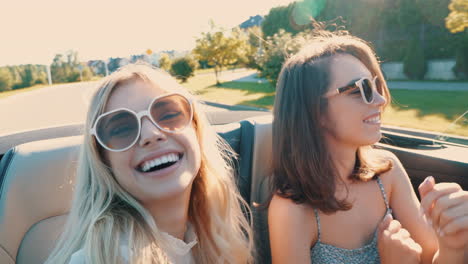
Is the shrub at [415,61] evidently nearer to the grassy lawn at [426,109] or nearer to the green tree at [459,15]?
the grassy lawn at [426,109]

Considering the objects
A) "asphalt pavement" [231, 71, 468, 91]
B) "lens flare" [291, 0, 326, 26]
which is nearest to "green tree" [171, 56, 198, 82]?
"lens flare" [291, 0, 326, 26]

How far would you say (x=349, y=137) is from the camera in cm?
162

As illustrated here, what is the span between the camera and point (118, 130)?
51.9 inches

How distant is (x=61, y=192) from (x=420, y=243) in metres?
1.81

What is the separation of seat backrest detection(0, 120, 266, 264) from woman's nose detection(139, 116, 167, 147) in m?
0.75

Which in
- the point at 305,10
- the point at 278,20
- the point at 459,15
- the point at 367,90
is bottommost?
the point at 367,90

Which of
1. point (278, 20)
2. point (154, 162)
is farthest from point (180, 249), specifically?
point (278, 20)

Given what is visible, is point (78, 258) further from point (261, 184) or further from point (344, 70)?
point (344, 70)

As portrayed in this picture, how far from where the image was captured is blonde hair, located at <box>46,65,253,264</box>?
1.27m

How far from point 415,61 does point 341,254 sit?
15.4 m

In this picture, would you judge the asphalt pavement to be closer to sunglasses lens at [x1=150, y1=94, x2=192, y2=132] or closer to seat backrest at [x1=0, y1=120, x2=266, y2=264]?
sunglasses lens at [x1=150, y1=94, x2=192, y2=132]

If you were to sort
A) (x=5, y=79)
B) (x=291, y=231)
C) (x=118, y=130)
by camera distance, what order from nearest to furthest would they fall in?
(x=118, y=130), (x=291, y=231), (x=5, y=79)

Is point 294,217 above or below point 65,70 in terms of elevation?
above

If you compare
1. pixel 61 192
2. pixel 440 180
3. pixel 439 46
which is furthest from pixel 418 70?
pixel 61 192
